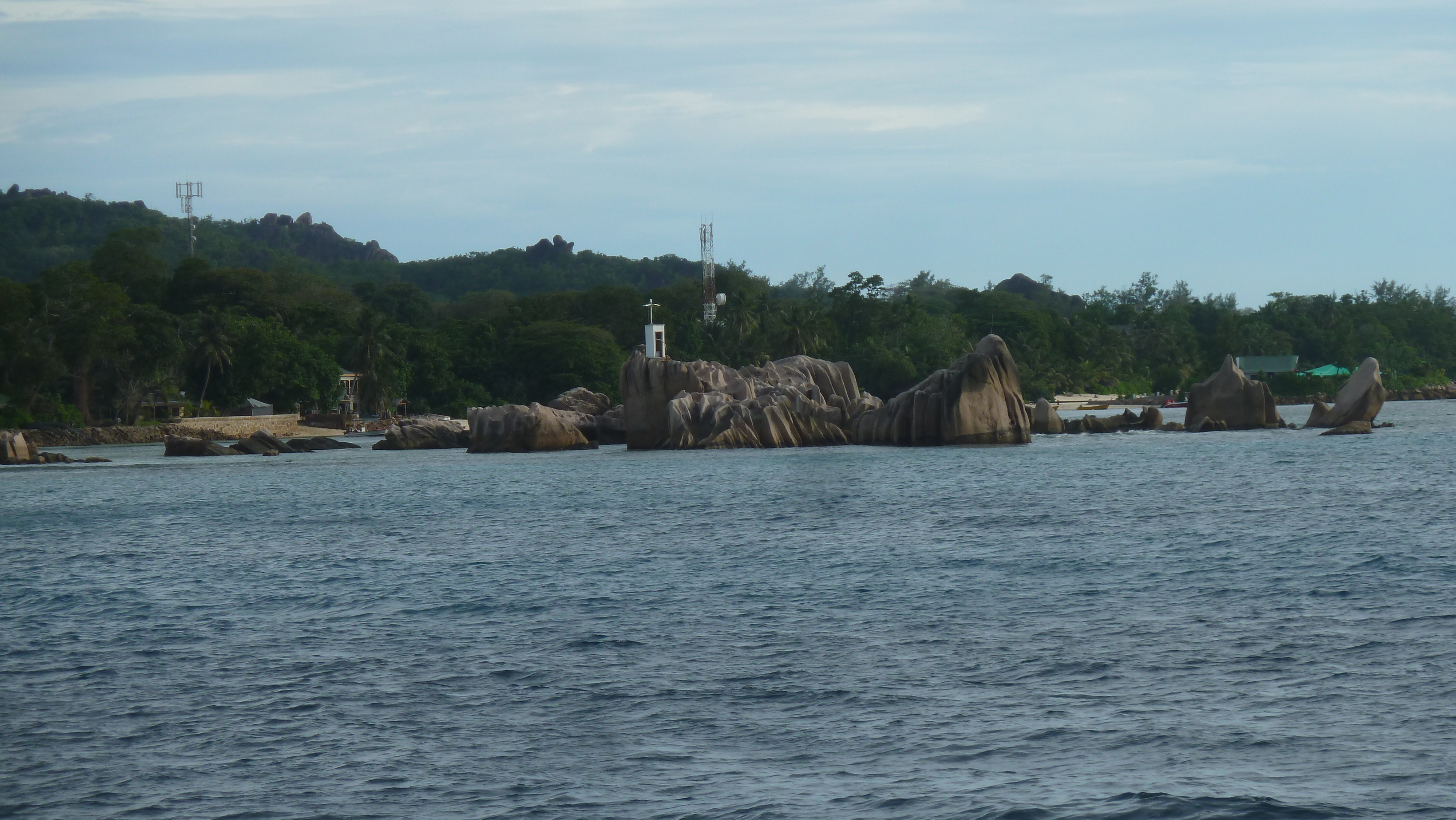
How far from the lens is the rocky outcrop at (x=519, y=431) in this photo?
70500 millimetres

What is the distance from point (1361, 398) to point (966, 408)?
2213 cm

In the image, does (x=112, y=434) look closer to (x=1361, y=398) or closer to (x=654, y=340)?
(x=654, y=340)

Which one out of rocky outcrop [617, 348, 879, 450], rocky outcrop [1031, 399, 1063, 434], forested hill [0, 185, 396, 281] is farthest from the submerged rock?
forested hill [0, 185, 396, 281]

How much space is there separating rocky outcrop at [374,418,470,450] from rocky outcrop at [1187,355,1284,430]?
4003 cm

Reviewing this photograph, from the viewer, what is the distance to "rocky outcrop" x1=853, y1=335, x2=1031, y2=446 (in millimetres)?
62156

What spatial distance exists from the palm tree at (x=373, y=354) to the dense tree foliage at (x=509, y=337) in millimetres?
132

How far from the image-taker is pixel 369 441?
86.8 m

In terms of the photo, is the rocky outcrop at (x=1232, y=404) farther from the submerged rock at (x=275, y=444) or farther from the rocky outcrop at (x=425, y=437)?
the submerged rock at (x=275, y=444)

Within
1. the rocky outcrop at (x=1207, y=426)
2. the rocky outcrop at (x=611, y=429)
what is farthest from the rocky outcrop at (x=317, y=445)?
the rocky outcrop at (x=1207, y=426)

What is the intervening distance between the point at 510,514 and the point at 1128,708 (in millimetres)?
25541

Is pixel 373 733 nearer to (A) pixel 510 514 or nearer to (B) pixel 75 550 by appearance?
(B) pixel 75 550

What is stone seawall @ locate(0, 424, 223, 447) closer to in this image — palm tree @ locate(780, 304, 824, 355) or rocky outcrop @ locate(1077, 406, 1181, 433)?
palm tree @ locate(780, 304, 824, 355)

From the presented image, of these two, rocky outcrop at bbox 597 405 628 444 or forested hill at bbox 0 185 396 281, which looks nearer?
rocky outcrop at bbox 597 405 628 444

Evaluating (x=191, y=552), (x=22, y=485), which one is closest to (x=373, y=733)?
(x=191, y=552)
